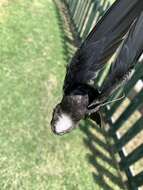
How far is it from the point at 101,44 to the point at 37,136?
3.95m

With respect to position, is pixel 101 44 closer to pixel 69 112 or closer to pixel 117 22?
pixel 117 22

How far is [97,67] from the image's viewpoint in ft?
2.53

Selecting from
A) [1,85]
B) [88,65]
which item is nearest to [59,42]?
[1,85]

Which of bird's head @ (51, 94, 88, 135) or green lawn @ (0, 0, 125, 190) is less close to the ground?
bird's head @ (51, 94, 88, 135)

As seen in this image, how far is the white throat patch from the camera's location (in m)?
0.75

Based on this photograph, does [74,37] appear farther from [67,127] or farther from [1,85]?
[67,127]

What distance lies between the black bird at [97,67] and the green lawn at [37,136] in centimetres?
325

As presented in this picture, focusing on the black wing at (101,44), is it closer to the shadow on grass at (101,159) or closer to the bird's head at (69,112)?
the bird's head at (69,112)

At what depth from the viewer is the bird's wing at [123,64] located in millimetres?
750

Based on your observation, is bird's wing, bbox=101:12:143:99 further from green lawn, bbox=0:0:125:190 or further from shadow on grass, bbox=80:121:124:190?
shadow on grass, bbox=80:121:124:190

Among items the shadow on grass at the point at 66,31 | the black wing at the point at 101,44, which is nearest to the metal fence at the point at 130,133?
the shadow on grass at the point at 66,31

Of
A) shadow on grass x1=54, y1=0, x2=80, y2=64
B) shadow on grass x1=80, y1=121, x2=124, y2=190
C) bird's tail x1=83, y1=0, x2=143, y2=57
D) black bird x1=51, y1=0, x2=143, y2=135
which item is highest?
bird's tail x1=83, y1=0, x2=143, y2=57

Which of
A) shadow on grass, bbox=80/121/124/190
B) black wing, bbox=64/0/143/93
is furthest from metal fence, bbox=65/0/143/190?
black wing, bbox=64/0/143/93

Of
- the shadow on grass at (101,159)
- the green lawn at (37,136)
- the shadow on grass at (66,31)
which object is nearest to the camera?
the green lawn at (37,136)
